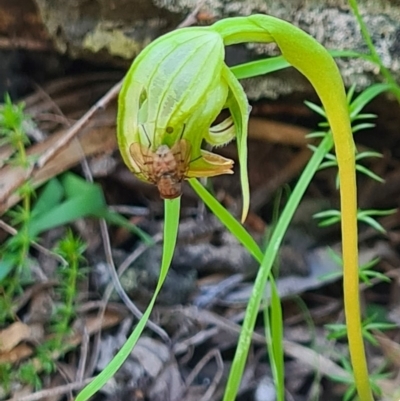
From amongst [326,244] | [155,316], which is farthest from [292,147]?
[155,316]

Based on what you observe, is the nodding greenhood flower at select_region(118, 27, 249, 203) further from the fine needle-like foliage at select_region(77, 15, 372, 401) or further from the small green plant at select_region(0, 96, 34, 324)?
the small green plant at select_region(0, 96, 34, 324)

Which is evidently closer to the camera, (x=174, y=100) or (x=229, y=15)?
(x=174, y=100)

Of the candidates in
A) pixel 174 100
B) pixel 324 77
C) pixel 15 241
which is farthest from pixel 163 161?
pixel 15 241

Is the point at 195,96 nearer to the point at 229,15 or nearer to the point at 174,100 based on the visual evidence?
the point at 174,100

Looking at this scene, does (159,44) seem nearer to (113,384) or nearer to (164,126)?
(164,126)

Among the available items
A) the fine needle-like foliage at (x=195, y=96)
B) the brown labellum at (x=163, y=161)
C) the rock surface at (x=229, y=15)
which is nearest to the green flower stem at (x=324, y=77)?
the fine needle-like foliage at (x=195, y=96)

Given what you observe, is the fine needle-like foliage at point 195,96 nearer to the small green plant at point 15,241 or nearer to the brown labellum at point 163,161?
the brown labellum at point 163,161

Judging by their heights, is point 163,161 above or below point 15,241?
above
